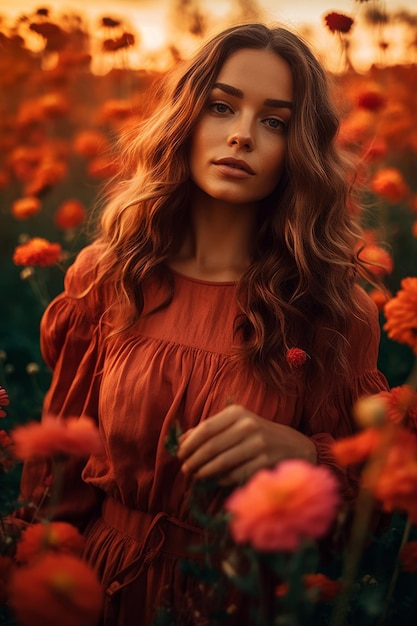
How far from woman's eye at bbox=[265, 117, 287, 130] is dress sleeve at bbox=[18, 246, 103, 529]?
1.78ft

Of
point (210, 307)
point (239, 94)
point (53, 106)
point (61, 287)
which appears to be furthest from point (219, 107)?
point (53, 106)

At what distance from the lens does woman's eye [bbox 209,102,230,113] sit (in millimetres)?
1379

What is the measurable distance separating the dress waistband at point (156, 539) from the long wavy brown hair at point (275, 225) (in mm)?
354

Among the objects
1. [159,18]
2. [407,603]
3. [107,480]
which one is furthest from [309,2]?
[407,603]

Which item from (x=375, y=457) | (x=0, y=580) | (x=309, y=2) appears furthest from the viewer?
(x=309, y=2)

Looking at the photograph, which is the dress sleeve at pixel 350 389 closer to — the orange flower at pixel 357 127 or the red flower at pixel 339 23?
the red flower at pixel 339 23

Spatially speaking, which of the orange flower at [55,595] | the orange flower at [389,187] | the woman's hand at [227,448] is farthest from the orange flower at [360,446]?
the orange flower at [389,187]

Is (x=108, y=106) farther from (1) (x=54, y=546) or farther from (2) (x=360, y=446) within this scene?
(2) (x=360, y=446)

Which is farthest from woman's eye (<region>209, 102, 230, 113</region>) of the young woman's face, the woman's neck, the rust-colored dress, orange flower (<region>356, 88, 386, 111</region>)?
orange flower (<region>356, 88, 386, 111</region>)

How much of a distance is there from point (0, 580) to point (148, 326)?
661 millimetres

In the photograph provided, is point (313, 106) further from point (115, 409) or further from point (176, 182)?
point (115, 409)

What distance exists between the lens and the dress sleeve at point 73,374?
61.1 inches

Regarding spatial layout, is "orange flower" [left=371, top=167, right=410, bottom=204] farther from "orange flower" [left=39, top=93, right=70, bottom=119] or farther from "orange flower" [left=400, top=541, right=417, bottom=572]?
"orange flower" [left=400, top=541, right=417, bottom=572]

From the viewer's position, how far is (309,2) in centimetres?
226
